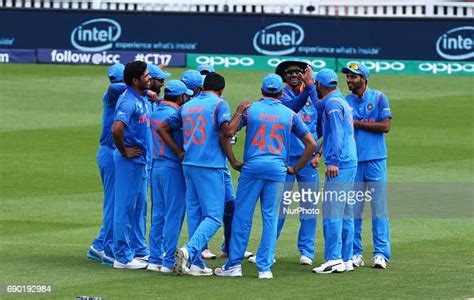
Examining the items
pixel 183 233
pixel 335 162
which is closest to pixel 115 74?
pixel 335 162

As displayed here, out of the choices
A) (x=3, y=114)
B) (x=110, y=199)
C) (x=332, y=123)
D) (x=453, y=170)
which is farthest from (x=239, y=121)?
(x=3, y=114)

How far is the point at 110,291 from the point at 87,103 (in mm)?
17981

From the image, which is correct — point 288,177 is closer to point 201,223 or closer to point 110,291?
point 201,223

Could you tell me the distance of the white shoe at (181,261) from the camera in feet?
46.8

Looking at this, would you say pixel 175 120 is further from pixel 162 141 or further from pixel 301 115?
pixel 301 115

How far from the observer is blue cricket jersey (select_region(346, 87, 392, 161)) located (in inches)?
614

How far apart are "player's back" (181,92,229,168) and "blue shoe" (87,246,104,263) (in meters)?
1.79

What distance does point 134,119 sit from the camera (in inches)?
591

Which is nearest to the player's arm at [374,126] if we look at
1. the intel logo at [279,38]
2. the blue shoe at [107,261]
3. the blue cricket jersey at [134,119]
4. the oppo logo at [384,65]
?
the blue cricket jersey at [134,119]

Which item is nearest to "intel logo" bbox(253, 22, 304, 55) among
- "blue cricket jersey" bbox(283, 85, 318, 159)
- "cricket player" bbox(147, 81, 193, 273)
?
"blue cricket jersey" bbox(283, 85, 318, 159)

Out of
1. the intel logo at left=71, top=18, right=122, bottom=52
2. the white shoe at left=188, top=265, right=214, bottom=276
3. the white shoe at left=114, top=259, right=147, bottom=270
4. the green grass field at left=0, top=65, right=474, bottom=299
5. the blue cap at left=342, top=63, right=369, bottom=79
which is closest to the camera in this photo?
the green grass field at left=0, top=65, right=474, bottom=299

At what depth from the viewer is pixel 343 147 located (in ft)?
48.8

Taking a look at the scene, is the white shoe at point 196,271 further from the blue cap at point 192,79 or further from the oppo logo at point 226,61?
the oppo logo at point 226,61

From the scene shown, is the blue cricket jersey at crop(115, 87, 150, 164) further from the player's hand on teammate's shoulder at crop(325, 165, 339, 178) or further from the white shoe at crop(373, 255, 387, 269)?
the white shoe at crop(373, 255, 387, 269)
